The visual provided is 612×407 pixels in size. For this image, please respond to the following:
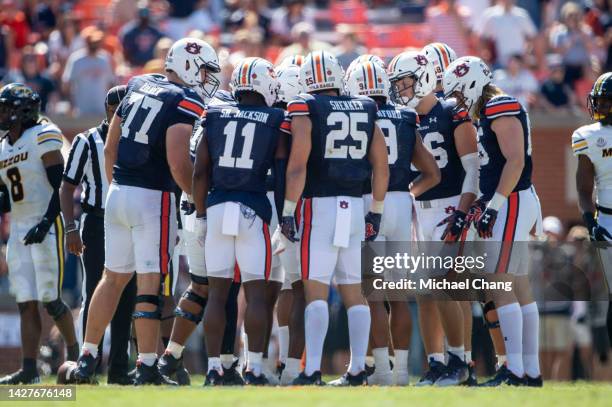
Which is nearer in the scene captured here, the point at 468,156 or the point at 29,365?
the point at 468,156

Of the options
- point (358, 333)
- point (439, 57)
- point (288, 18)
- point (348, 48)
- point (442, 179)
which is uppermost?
point (288, 18)

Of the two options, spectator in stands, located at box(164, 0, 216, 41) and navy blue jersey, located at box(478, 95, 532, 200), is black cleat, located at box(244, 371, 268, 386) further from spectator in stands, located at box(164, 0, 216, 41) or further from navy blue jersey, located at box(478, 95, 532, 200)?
spectator in stands, located at box(164, 0, 216, 41)

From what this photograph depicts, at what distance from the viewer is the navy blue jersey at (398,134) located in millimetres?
9688

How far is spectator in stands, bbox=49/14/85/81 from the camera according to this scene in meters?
18.2

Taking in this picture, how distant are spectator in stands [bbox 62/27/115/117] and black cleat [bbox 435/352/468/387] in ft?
27.9

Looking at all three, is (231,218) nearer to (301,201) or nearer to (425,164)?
(301,201)

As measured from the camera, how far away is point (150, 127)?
9422 millimetres

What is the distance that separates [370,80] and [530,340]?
229 centimetres

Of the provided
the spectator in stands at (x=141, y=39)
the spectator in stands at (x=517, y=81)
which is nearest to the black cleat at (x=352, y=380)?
the spectator in stands at (x=517, y=81)

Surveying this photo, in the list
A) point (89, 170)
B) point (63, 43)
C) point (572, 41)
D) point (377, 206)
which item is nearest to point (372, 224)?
point (377, 206)

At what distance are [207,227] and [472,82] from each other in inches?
93.0

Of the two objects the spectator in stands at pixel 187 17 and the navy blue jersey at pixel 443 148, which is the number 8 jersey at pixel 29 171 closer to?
the navy blue jersey at pixel 443 148

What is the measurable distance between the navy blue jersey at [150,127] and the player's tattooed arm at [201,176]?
25cm

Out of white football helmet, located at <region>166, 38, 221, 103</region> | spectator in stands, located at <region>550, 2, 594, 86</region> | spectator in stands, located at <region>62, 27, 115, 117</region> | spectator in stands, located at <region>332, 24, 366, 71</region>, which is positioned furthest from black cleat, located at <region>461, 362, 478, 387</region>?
spectator in stands, located at <region>550, 2, 594, 86</region>
